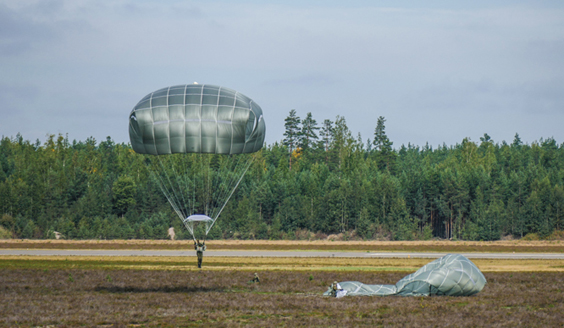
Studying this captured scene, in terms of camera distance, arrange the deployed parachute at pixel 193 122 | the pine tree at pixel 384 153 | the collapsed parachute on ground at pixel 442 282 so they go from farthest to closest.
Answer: the pine tree at pixel 384 153
the deployed parachute at pixel 193 122
the collapsed parachute on ground at pixel 442 282

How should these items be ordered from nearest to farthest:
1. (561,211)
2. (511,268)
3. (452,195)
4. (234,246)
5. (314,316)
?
(314,316), (511,268), (234,246), (561,211), (452,195)

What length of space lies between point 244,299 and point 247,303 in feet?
3.67

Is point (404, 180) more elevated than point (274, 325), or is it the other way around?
point (404, 180)

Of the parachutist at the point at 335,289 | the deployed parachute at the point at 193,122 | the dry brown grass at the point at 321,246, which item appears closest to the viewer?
the parachutist at the point at 335,289

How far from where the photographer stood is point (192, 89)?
2720cm

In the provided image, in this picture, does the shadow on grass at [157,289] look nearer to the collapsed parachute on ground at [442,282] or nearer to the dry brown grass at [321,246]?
the collapsed parachute on ground at [442,282]

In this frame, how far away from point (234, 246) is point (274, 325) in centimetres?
4491

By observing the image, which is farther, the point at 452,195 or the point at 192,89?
the point at 452,195

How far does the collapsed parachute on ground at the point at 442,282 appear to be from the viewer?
24.5 m

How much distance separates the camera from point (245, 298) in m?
24.7

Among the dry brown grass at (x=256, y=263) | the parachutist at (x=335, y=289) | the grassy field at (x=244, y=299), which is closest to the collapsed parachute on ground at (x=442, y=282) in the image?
the parachutist at (x=335, y=289)

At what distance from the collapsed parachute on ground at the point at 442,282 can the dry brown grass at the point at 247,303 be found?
1.84ft

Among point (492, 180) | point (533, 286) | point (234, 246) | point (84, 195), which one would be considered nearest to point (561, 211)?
point (492, 180)

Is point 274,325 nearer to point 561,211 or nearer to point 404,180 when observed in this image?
point 561,211
